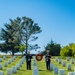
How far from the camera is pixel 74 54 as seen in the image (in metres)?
64.2

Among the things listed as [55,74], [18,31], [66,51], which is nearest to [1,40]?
[18,31]

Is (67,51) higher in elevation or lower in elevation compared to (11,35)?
lower

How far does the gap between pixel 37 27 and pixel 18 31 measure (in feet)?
15.9

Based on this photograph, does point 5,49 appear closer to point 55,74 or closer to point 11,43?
point 11,43

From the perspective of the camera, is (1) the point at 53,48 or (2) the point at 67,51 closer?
(2) the point at 67,51

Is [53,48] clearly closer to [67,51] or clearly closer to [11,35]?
[11,35]

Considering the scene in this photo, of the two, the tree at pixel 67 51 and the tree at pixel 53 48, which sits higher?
the tree at pixel 53 48

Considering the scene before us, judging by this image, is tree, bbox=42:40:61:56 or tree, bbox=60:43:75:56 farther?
tree, bbox=42:40:61:56

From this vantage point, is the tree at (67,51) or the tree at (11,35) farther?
the tree at (11,35)

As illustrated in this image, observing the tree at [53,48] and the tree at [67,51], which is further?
the tree at [53,48]

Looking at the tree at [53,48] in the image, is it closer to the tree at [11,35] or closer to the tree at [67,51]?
the tree at [11,35]

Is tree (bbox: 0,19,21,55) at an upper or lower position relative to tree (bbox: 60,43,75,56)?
upper

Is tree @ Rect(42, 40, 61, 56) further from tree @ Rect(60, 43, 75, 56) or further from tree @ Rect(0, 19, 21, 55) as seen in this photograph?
tree @ Rect(60, 43, 75, 56)

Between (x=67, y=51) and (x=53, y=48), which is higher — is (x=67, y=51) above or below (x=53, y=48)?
below
